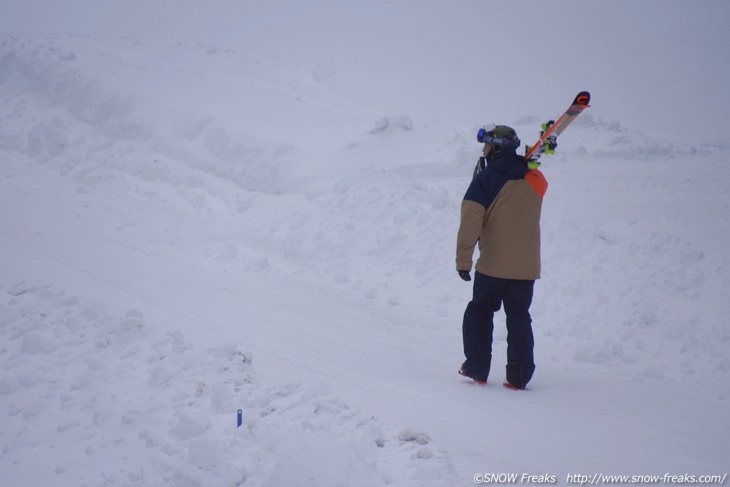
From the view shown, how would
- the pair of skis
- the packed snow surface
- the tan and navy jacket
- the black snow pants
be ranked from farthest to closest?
the black snow pants
the tan and navy jacket
the pair of skis
the packed snow surface

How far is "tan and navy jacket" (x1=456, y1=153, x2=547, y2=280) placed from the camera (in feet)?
14.5

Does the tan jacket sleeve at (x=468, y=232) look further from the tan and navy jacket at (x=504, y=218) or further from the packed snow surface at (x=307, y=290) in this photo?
the packed snow surface at (x=307, y=290)

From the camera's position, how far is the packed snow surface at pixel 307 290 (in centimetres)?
335

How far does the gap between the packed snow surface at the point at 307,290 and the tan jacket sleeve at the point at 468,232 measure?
102cm

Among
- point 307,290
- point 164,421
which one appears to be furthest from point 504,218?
point 307,290

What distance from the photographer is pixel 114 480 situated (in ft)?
9.92

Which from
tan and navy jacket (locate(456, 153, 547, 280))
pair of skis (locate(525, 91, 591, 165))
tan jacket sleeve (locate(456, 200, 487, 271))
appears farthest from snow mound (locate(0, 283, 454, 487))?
pair of skis (locate(525, 91, 591, 165))

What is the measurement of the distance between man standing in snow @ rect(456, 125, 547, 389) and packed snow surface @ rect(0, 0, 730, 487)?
0.30 meters

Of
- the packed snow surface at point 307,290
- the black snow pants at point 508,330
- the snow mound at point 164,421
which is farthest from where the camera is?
the black snow pants at point 508,330

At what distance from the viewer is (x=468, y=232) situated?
4414 millimetres

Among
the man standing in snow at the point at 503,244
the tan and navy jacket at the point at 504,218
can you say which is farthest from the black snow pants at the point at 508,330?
the tan and navy jacket at the point at 504,218

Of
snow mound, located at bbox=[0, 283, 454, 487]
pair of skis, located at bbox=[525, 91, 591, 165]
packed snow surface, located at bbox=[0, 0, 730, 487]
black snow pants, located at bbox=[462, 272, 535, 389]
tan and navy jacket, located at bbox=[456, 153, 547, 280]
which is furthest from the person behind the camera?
black snow pants, located at bbox=[462, 272, 535, 389]

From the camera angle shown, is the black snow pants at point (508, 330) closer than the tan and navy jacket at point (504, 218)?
No

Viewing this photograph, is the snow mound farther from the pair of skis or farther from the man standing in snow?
the pair of skis
